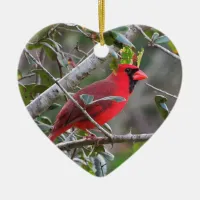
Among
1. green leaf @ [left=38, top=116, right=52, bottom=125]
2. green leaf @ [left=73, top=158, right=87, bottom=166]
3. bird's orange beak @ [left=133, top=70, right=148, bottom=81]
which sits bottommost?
green leaf @ [left=73, top=158, right=87, bottom=166]

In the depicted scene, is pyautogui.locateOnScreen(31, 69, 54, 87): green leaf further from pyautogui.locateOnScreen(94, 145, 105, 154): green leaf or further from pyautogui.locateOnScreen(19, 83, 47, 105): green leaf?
pyautogui.locateOnScreen(94, 145, 105, 154): green leaf

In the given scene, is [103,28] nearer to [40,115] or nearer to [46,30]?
[46,30]

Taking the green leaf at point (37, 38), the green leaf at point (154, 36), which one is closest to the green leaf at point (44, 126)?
the green leaf at point (37, 38)

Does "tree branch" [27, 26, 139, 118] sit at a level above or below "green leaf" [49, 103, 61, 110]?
above

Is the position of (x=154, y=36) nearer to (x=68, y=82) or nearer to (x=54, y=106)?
(x=68, y=82)

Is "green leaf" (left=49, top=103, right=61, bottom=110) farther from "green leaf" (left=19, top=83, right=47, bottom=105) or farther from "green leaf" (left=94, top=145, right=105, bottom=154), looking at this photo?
"green leaf" (left=94, top=145, right=105, bottom=154)

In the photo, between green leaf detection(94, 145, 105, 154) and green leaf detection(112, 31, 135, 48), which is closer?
green leaf detection(112, 31, 135, 48)

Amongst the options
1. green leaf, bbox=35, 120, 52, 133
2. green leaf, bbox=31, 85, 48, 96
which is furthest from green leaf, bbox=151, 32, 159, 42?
green leaf, bbox=35, 120, 52, 133

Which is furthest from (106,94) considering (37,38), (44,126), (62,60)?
(37,38)

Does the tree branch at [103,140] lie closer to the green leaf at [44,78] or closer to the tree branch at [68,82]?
the tree branch at [68,82]
